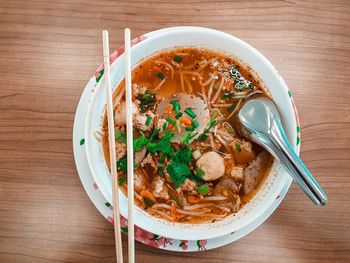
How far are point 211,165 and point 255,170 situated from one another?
0.17m

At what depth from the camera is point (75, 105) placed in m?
1.89

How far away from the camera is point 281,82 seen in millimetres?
1683

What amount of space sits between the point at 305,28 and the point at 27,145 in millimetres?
1244

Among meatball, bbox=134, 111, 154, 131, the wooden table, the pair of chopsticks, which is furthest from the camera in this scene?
the wooden table

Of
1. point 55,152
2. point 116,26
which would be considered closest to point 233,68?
point 116,26

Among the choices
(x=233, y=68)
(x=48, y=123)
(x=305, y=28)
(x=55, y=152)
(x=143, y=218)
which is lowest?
(x=143, y=218)

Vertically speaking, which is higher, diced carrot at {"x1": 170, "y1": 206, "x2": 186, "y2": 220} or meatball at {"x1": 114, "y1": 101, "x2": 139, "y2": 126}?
meatball at {"x1": 114, "y1": 101, "x2": 139, "y2": 126}

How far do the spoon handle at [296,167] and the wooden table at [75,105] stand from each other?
0.77ft

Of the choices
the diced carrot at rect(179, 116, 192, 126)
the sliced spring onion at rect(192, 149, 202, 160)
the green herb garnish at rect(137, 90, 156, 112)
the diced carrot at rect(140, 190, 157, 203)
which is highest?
the green herb garnish at rect(137, 90, 156, 112)

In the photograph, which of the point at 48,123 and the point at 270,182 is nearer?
the point at 270,182

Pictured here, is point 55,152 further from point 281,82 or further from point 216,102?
point 281,82

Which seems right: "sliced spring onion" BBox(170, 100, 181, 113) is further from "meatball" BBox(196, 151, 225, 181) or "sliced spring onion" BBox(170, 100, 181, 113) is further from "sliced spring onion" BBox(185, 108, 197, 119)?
"meatball" BBox(196, 151, 225, 181)

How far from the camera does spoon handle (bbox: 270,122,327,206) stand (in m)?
1.64

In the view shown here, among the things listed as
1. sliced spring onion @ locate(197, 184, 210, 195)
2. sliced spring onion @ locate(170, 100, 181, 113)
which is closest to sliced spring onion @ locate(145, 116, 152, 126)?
sliced spring onion @ locate(170, 100, 181, 113)
